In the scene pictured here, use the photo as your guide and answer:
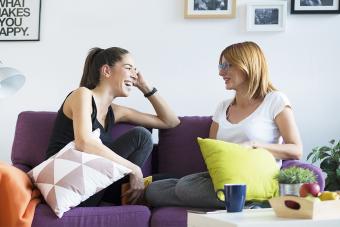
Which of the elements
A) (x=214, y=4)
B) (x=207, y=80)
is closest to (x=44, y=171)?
(x=207, y=80)

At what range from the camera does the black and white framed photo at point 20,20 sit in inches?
118

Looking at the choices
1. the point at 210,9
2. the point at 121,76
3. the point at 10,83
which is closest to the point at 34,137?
the point at 10,83

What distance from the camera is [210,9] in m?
2.91

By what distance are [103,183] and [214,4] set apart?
1380 mm

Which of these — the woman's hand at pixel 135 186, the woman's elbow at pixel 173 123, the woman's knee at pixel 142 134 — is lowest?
the woman's hand at pixel 135 186

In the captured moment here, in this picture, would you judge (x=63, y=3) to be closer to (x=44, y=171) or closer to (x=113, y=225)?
(x=44, y=171)

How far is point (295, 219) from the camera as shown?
1.34 meters

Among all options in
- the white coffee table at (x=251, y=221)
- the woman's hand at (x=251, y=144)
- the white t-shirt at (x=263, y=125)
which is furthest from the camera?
the white t-shirt at (x=263, y=125)

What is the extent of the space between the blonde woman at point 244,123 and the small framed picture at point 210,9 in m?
0.60

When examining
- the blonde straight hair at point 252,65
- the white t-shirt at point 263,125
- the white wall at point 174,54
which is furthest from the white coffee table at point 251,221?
the white wall at point 174,54

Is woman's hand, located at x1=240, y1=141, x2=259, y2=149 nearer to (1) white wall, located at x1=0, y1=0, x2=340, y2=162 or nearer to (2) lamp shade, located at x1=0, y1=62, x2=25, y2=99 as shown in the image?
(1) white wall, located at x1=0, y1=0, x2=340, y2=162

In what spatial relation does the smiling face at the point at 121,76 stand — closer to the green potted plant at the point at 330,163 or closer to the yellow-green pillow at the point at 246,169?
the yellow-green pillow at the point at 246,169

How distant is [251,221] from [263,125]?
99cm

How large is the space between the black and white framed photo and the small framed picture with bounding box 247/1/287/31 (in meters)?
1.22
